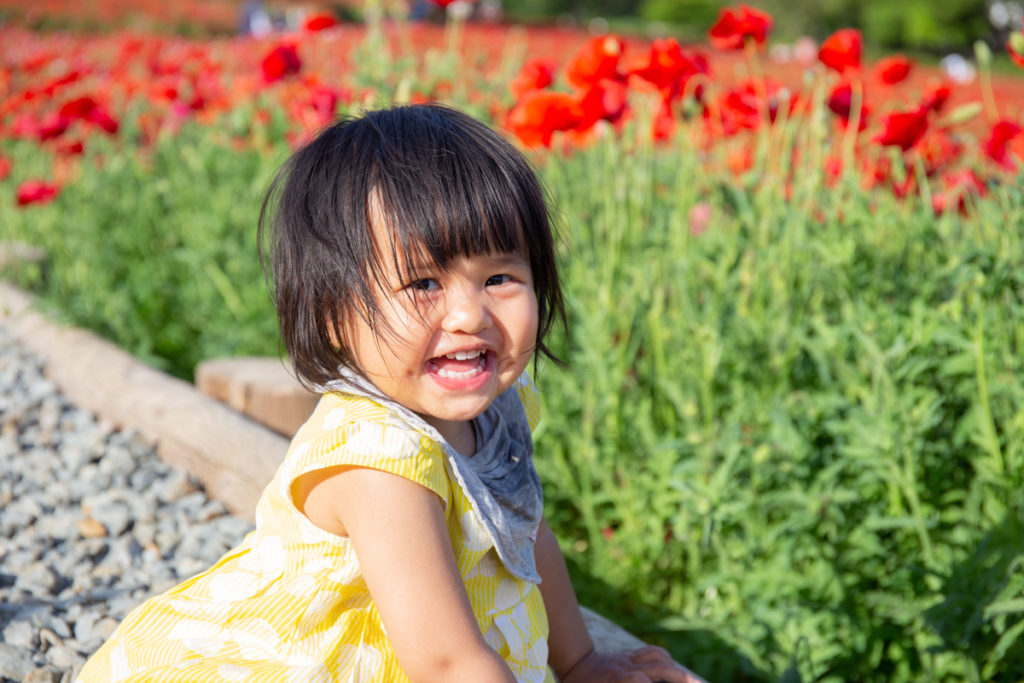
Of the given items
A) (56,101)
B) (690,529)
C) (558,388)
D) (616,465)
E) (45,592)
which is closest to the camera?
(45,592)

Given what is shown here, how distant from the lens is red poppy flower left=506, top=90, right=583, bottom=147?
7.48 feet

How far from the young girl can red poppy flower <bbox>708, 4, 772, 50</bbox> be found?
146 cm

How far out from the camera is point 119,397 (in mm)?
2617

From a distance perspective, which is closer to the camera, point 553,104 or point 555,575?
point 555,575

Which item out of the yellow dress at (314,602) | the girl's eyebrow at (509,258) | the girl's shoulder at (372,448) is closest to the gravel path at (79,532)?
the yellow dress at (314,602)

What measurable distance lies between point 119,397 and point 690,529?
153 cm

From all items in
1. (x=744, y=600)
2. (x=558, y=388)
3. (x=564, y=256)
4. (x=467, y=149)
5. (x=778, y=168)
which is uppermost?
(x=467, y=149)

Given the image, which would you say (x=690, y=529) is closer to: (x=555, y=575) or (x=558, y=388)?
(x=558, y=388)

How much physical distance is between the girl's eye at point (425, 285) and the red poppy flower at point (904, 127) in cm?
142

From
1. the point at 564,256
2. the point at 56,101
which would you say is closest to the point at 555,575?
the point at 564,256

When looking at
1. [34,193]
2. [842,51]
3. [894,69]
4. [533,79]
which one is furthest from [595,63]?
[34,193]

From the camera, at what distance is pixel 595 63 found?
2336mm

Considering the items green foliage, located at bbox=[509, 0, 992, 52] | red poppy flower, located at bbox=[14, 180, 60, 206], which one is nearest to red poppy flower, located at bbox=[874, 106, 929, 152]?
red poppy flower, located at bbox=[14, 180, 60, 206]

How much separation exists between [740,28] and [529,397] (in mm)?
1381
